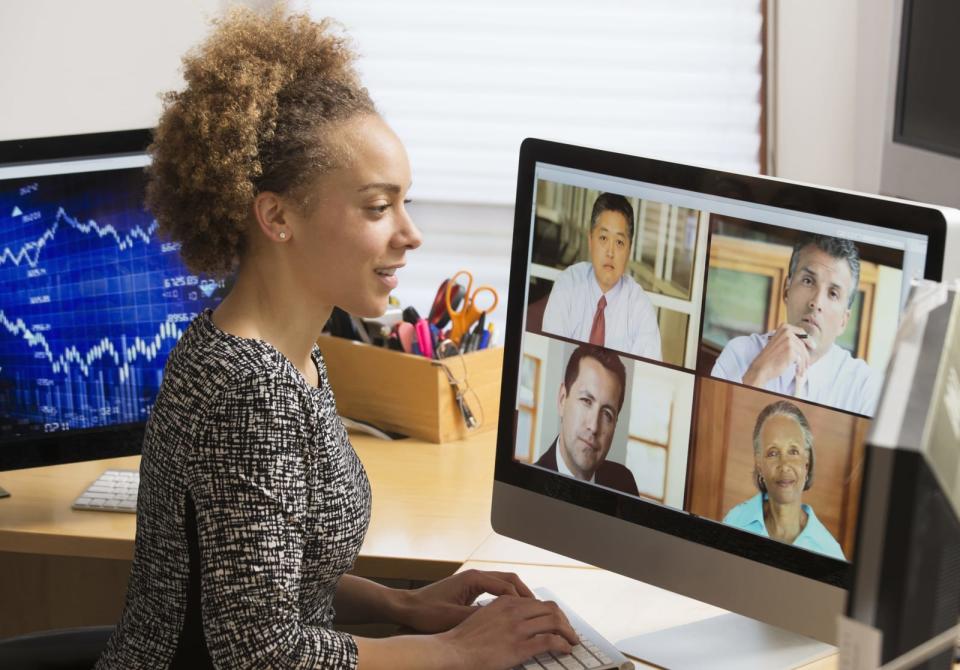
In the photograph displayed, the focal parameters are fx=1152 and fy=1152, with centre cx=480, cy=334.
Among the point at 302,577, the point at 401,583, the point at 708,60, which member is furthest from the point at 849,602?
the point at 708,60

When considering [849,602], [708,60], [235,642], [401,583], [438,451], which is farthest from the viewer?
[708,60]

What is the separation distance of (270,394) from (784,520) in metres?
0.49

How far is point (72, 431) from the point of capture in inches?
59.3

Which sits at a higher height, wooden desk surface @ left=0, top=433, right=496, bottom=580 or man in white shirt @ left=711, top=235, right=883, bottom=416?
man in white shirt @ left=711, top=235, right=883, bottom=416

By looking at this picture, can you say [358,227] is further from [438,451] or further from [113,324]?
[438,451]

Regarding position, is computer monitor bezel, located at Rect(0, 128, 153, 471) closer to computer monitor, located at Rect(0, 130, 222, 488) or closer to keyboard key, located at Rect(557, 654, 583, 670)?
computer monitor, located at Rect(0, 130, 222, 488)

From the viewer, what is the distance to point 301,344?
122cm

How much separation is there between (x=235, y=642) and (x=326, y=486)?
0.18 metres

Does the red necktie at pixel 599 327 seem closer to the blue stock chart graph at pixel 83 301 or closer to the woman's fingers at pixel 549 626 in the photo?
the woman's fingers at pixel 549 626

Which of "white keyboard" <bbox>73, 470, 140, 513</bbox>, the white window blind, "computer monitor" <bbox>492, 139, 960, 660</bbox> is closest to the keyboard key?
"computer monitor" <bbox>492, 139, 960, 660</bbox>

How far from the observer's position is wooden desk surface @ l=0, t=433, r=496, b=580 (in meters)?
1.41

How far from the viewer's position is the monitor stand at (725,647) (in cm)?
113

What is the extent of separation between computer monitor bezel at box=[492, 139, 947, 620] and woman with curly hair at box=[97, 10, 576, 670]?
0.39 ft

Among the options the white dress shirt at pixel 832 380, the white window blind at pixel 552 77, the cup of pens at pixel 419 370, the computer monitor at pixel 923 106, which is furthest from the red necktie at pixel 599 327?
the white window blind at pixel 552 77
